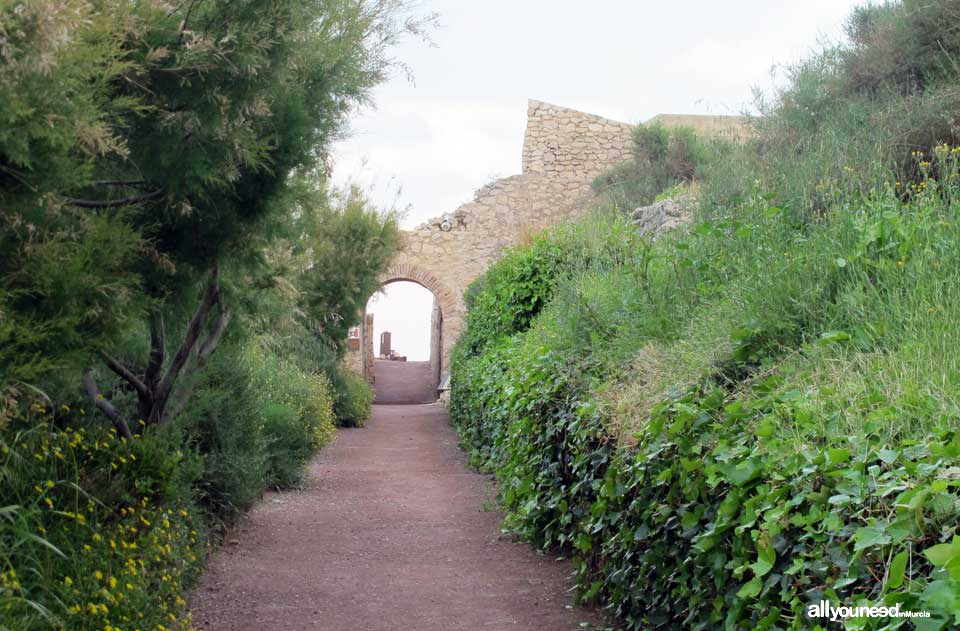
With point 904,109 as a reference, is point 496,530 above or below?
below

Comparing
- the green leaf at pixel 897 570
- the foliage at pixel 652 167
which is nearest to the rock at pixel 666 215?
the foliage at pixel 652 167

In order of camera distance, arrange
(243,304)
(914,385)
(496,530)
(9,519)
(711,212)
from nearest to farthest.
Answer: (914,385), (9,519), (243,304), (496,530), (711,212)

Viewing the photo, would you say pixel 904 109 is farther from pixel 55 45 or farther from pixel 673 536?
pixel 55 45

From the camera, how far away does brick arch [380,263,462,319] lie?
71.9 feet

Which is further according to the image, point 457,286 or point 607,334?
point 457,286

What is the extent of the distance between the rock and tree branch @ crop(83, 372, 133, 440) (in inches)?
212

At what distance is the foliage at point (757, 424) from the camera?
8.29 feet

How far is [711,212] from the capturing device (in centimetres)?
794

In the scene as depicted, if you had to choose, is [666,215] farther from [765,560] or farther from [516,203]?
[516,203]

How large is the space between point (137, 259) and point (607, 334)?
11.0 feet

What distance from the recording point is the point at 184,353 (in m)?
5.61

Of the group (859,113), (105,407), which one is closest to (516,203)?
(859,113)

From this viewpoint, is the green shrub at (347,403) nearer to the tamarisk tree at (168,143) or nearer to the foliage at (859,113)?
the foliage at (859,113)

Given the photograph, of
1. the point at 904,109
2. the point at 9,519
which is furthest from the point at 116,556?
the point at 904,109
